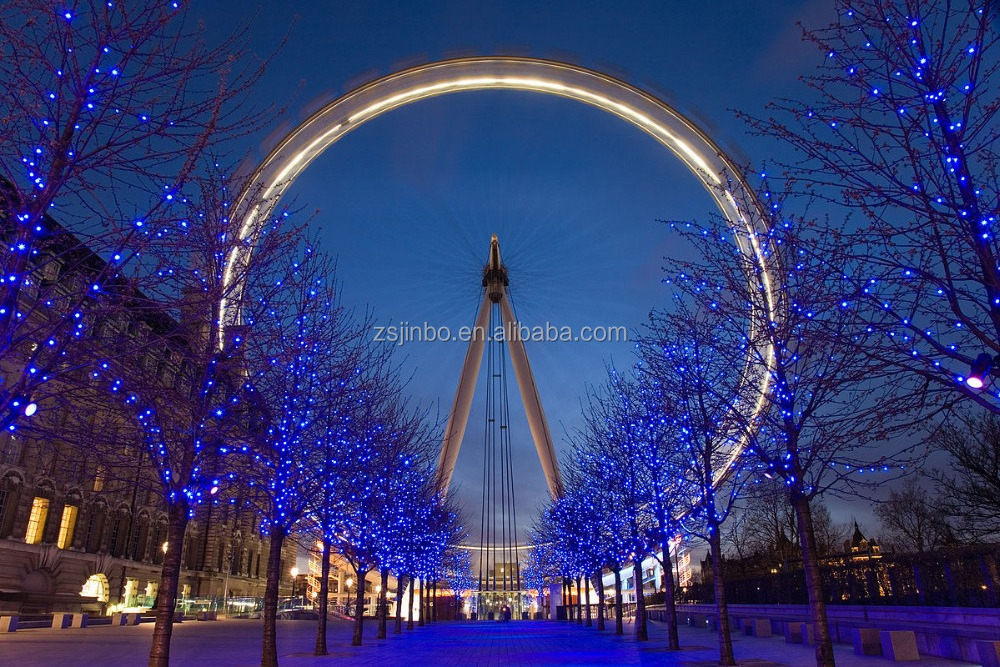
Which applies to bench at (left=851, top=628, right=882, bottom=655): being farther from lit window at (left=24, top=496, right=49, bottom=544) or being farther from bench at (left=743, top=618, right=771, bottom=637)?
lit window at (left=24, top=496, right=49, bottom=544)

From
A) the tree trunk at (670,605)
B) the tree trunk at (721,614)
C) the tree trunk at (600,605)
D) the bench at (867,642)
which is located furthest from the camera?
the tree trunk at (600,605)

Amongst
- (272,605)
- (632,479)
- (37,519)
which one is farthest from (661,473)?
(37,519)

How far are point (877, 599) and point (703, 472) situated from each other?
7332 mm

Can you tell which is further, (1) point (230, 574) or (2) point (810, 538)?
(1) point (230, 574)

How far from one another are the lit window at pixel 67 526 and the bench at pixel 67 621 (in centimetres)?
1395

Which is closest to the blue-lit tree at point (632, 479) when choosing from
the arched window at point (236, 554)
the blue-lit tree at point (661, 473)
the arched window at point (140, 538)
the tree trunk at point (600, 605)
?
the blue-lit tree at point (661, 473)

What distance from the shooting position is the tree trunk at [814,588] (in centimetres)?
1052

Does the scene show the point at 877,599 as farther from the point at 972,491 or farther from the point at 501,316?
the point at 501,316

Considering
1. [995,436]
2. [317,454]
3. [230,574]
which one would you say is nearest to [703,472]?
[317,454]

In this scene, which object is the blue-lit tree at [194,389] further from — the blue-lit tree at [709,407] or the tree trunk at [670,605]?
the tree trunk at [670,605]

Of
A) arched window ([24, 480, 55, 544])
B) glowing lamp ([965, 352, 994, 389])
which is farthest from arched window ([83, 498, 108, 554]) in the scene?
glowing lamp ([965, 352, 994, 389])

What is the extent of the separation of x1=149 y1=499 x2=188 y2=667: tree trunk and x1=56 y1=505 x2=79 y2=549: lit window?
39691 millimetres

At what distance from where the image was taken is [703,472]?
18.5 m

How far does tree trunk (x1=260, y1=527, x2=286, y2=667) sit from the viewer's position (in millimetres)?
14141
